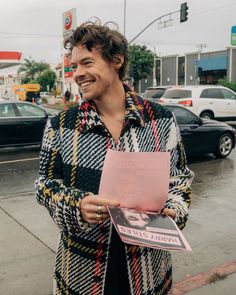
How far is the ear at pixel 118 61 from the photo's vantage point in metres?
1.61

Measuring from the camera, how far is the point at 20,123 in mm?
10891

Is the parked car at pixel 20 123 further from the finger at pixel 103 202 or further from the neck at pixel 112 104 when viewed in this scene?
the finger at pixel 103 202

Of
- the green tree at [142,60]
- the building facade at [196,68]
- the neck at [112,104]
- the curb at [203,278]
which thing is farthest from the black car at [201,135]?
the green tree at [142,60]

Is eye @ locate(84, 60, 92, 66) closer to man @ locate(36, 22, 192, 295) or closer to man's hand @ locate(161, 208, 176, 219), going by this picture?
man @ locate(36, 22, 192, 295)

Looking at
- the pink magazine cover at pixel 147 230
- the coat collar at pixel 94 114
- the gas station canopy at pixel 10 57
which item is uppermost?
the gas station canopy at pixel 10 57

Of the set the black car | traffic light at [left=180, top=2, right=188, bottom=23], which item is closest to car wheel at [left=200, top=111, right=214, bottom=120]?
the black car

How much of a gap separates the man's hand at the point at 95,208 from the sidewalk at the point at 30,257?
219 centimetres

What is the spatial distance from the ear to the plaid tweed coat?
0.50ft

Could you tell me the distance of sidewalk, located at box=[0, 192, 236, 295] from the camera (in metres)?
3.36

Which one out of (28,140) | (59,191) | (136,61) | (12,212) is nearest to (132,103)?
(59,191)

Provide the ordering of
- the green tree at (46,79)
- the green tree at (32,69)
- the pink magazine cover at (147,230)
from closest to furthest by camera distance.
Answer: the pink magazine cover at (147,230), the green tree at (46,79), the green tree at (32,69)

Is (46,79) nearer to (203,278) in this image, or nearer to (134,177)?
(203,278)

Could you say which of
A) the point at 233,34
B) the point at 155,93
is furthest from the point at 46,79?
the point at 155,93

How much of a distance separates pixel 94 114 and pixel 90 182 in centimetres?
26
